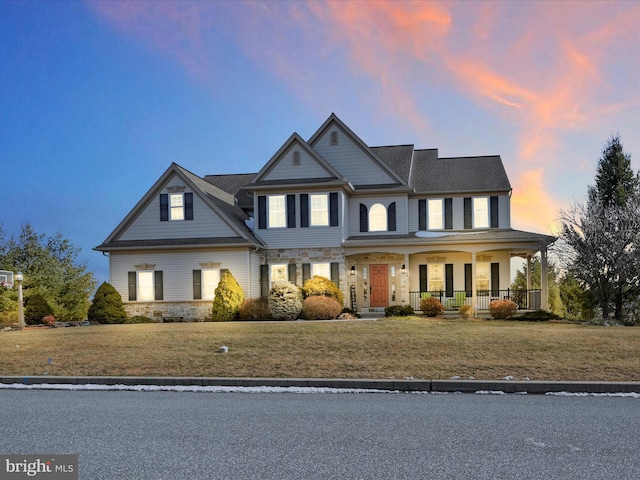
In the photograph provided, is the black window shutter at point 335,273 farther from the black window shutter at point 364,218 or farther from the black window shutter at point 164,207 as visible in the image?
the black window shutter at point 164,207

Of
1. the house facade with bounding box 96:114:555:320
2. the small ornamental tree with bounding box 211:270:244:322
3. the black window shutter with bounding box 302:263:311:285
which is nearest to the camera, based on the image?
the small ornamental tree with bounding box 211:270:244:322

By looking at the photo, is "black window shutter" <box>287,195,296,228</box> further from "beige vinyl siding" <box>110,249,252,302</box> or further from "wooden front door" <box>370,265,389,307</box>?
"wooden front door" <box>370,265,389,307</box>

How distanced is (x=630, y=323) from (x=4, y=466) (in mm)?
23400

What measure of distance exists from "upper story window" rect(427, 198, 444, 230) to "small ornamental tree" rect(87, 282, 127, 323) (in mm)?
15326

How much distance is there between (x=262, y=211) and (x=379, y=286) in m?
6.95

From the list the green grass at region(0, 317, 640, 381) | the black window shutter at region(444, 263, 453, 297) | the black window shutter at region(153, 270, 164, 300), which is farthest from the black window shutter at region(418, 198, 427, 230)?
the black window shutter at region(153, 270, 164, 300)

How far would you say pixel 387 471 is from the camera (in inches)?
206

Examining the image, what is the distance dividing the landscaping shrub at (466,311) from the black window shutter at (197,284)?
11.9m

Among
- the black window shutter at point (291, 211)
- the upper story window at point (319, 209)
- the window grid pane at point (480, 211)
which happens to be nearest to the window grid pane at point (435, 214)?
the window grid pane at point (480, 211)

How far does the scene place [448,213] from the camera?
88.9 feet

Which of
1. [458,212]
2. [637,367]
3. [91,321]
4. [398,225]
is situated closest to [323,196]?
[398,225]

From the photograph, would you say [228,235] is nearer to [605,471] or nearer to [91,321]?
[91,321]

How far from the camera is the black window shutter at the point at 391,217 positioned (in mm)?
26781

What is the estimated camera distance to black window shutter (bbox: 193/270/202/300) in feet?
82.8
